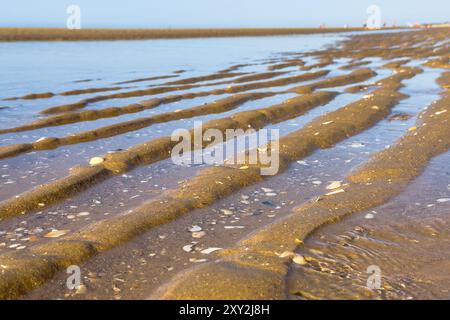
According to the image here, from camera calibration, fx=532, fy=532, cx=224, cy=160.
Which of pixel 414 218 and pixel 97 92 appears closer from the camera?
pixel 414 218

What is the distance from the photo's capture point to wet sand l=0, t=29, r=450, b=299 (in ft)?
14.3

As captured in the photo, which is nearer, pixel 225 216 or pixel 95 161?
pixel 225 216

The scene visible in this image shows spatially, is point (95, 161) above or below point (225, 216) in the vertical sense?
above

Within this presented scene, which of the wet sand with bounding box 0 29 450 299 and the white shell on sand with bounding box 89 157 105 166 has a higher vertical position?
the white shell on sand with bounding box 89 157 105 166

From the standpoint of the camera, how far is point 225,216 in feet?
20.0

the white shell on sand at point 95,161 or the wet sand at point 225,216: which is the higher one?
the white shell on sand at point 95,161

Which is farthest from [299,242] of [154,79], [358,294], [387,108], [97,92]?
[154,79]

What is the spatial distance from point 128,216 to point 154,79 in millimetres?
14765

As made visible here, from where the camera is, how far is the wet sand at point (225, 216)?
4.36 m

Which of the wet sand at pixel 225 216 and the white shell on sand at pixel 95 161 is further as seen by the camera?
the white shell on sand at pixel 95 161

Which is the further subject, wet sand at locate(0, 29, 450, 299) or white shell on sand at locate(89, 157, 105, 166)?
white shell on sand at locate(89, 157, 105, 166)

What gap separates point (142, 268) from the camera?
471 centimetres

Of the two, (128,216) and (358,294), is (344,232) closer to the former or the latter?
(358,294)

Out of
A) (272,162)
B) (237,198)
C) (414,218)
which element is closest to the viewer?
(414,218)
